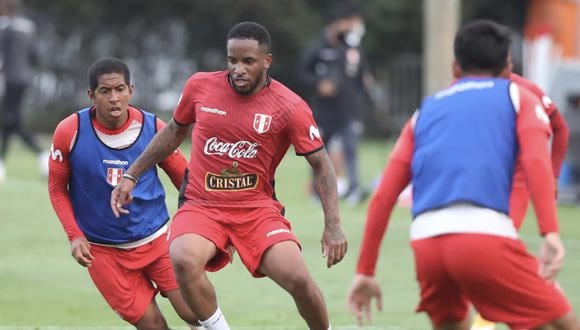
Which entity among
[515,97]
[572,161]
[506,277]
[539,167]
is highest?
[515,97]

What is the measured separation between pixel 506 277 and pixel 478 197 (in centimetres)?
37

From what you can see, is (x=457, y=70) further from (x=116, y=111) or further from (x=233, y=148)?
(x=116, y=111)

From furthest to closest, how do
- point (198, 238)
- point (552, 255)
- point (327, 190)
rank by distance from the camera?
1. point (327, 190)
2. point (198, 238)
3. point (552, 255)

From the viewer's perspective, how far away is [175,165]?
26.6 ft

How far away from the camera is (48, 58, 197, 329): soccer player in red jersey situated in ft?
25.7

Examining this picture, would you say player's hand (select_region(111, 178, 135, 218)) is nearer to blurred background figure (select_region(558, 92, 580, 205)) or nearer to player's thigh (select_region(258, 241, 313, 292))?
player's thigh (select_region(258, 241, 313, 292))

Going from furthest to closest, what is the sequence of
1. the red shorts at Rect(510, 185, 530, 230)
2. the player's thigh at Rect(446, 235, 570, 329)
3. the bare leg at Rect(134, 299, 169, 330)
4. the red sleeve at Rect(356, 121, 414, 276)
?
1. the bare leg at Rect(134, 299, 169, 330)
2. the red shorts at Rect(510, 185, 530, 230)
3. the red sleeve at Rect(356, 121, 414, 276)
4. the player's thigh at Rect(446, 235, 570, 329)

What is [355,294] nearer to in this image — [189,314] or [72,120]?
[189,314]

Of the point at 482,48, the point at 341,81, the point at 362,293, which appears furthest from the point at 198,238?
the point at 341,81

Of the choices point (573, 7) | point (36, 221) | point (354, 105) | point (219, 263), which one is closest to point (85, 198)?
point (219, 263)

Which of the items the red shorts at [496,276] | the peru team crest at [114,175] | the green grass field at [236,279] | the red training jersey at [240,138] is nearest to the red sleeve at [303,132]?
the red training jersey at [240,138]

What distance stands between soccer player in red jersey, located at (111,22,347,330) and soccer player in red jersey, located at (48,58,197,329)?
24 centimetres

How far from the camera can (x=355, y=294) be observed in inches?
235

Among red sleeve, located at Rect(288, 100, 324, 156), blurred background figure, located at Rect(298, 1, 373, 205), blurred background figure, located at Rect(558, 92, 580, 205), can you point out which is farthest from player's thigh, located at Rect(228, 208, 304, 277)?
blurred background figure, located at Rect(558, 92, 580, 205)
